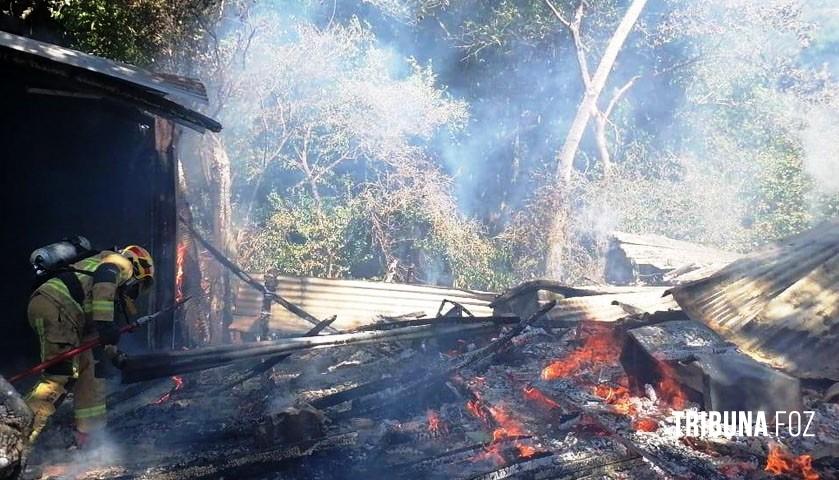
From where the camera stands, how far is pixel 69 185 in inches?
283

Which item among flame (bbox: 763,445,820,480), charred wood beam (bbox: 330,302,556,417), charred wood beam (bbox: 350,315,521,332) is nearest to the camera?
flame (bbox: 763,445,820,480)

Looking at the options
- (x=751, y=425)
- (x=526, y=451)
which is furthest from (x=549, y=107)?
(x=526, y=451)

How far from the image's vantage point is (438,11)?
747 inches

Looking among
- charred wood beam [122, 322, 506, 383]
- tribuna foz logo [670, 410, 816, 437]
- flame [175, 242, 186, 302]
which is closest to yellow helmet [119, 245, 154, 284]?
charred wood beam [122, 322, 506, 383]

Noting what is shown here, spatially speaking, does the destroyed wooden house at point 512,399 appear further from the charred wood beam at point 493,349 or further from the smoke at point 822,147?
the smoke at point 822,147

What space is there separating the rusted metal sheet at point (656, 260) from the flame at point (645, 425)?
Answer: 5.83 m

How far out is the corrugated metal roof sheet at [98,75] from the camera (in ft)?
17.3

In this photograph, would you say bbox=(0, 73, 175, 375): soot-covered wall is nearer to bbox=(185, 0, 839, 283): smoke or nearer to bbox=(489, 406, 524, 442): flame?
bbox=(489, 406, 524, 442): flame

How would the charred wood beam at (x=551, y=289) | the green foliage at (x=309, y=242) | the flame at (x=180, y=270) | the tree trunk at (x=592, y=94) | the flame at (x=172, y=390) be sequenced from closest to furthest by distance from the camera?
the flame at (x=172, y=390), the flame at (x=180, y=270), the charred wood beam at (x=551, y=289), the tree trunk at (x=592, y=94), the green foliage at (x=309, y=242)

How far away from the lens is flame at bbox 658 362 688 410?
6.30 m

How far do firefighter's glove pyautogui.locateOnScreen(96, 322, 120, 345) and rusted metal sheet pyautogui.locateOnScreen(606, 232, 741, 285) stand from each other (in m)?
10.2

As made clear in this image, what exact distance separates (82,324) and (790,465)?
688cm

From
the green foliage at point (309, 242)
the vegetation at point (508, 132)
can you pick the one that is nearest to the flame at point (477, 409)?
the vegetation at point (508, 132)

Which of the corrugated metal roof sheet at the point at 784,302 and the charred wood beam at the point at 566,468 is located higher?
the corrugated metal roof sheet at the point at 784,302
